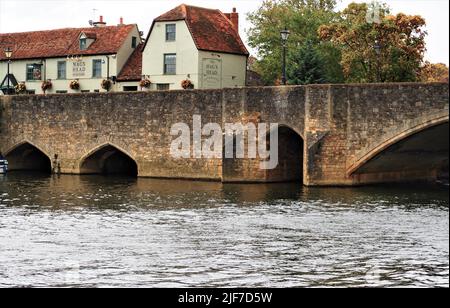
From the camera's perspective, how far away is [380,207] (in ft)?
108

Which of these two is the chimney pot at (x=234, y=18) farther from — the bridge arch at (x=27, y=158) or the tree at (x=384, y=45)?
the bridge arch at (x=27, y=158)

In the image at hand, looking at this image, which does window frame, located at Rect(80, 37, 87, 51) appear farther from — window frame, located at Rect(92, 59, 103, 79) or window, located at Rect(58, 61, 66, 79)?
window, located at Rect(58, 61, 66, 79)

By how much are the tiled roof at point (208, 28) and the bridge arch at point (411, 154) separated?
1620 centimetres

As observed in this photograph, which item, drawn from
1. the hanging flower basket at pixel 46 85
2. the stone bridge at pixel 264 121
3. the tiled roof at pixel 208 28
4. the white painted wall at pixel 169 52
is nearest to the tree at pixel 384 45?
the tiled roof at pixel 208 28

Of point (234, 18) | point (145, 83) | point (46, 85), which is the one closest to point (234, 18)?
point (234, 18)

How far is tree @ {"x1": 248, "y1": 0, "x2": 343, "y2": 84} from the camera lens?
61.9m

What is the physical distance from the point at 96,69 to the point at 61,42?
156 inches

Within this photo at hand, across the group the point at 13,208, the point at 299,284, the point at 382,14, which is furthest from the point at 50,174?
the point at 299,284

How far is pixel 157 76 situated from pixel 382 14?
14.6 meters

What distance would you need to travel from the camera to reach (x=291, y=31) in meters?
64.6

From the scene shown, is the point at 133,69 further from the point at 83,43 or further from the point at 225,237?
the point at 225,237

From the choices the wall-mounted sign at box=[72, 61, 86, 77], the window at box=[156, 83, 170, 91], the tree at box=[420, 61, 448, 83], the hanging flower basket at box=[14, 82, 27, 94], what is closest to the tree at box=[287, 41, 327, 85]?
the window at box=[156, 83, 170, 91]

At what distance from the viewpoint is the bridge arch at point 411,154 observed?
3825 centimetres
